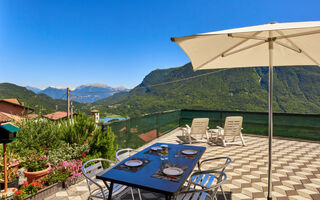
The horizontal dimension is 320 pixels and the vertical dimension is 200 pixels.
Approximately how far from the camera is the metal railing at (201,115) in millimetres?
4789

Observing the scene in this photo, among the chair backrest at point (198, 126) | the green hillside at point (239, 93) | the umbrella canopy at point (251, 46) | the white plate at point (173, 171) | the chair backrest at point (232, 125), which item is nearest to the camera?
the white plate at point (173, 171)

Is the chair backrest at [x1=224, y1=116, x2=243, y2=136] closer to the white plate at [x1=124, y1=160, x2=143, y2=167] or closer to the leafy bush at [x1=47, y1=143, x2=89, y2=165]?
the leafy bush at [x1=47, y1=143, x2=89, y2=165]

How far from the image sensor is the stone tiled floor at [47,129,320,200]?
281 centimetres

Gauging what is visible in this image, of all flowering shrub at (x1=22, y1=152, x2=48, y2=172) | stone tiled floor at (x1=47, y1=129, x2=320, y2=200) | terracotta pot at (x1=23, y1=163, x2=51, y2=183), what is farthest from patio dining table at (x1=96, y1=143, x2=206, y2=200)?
flowering shrub at (x1=22, y1=152, x2=48, y2=172)

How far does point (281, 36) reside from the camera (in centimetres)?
209

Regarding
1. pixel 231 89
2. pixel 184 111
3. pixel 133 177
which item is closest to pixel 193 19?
pixel 231 89

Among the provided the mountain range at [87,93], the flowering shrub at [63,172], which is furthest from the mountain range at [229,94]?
the flowering shrub at [63,172]

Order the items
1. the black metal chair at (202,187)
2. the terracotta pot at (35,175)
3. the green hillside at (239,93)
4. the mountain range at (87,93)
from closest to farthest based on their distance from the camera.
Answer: the black metal chair at (202,187), the terracotta pot at (35,175), the mountain range at (87,93), the green hillside at (239,93)

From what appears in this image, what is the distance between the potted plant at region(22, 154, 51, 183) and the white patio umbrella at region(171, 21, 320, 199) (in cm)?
284

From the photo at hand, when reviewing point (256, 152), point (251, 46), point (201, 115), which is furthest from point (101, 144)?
point (201, 115)

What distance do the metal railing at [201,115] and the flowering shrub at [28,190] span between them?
182cm

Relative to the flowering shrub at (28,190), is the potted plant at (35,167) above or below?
above

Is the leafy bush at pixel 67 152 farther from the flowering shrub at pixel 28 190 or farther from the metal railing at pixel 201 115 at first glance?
the metal railing at pixel 201 115

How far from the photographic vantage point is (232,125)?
5.63m
